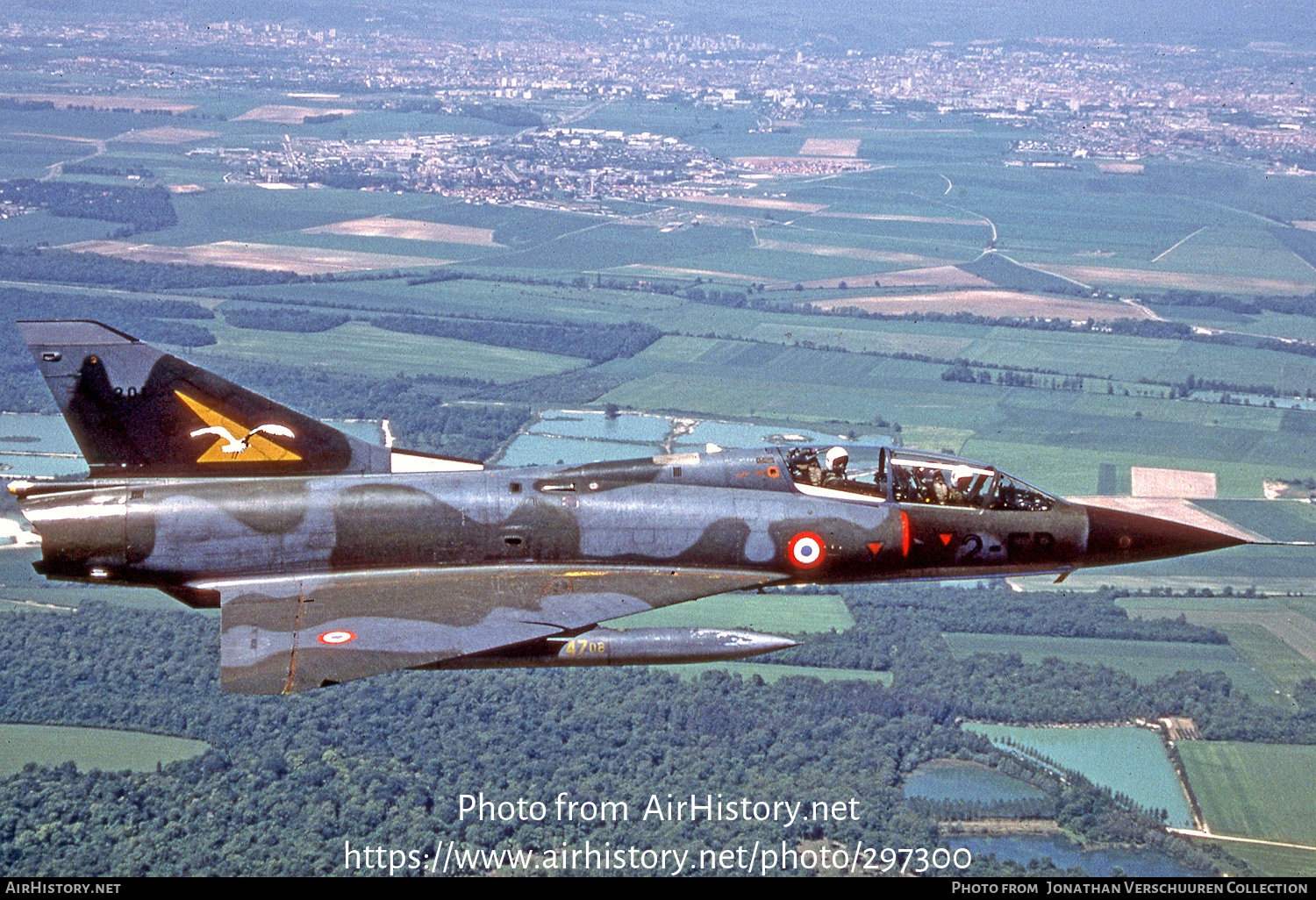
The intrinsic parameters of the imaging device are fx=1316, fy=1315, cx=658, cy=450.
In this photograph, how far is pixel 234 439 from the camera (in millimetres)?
29812

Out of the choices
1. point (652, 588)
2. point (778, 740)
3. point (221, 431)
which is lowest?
point (778, 740)

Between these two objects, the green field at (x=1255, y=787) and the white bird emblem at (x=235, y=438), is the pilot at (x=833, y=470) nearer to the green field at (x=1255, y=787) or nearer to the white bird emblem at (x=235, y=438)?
the white bird emblem at (x=235, y=438)

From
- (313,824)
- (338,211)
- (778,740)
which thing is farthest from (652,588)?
(338,211)

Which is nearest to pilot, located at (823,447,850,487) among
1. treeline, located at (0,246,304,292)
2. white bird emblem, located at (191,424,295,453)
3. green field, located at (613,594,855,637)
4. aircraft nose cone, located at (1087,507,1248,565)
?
aircraft nose cone, located at (1087,507,1248,565)

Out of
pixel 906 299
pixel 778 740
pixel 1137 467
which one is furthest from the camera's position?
pixel 906 299

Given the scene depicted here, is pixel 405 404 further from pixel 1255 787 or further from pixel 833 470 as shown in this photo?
pixel 833 470

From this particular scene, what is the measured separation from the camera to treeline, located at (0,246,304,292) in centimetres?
15162

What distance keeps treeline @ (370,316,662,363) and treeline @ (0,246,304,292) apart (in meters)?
25.5

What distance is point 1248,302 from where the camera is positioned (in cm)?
15838

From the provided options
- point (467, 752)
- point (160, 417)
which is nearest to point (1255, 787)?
point (467, 752)

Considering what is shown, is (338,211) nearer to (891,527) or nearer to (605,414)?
(605,414)

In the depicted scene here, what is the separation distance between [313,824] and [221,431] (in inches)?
1084

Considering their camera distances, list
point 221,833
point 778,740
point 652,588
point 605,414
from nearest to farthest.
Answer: point 652,588 < point 221,833 < point 778,740 < point 605,414

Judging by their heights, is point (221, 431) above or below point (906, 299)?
above
